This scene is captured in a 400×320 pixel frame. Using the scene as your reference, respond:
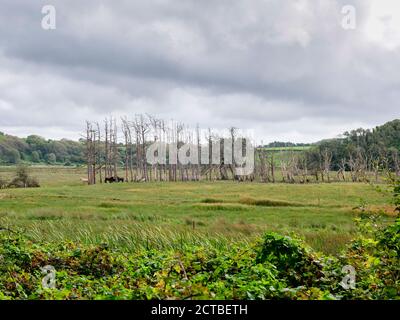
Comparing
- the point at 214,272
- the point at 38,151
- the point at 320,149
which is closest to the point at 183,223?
the point at 214,272

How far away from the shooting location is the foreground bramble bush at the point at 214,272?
4324mm

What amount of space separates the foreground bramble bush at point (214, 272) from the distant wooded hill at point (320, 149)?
9124 cm

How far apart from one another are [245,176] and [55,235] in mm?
86644

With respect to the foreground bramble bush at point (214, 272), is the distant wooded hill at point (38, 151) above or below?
above

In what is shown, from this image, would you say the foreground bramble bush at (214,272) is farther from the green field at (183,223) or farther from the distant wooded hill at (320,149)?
the distant wooded hill at (320,149)

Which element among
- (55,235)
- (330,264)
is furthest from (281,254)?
(55,235)

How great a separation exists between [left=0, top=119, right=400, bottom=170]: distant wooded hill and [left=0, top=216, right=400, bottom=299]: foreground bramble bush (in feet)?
299

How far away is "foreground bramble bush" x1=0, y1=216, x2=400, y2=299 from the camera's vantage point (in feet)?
14.2

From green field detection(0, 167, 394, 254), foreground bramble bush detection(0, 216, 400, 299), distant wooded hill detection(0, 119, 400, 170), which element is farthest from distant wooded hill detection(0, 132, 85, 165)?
foreground bramble bush detection(0, 216, 400, 299)

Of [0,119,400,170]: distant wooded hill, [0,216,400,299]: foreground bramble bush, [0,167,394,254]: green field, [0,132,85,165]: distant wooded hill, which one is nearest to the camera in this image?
[0,216,400,299]: foreground bramble bush

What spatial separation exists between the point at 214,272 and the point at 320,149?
121m

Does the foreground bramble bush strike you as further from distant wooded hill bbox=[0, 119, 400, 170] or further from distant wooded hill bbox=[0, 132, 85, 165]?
distant wooded hill bbox=[0, 132, 85, 165]

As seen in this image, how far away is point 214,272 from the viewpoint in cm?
569

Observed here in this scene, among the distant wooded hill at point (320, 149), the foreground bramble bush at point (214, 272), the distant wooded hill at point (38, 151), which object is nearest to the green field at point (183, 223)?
the foreground bramble bush at point (214, 272)
